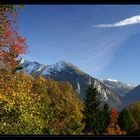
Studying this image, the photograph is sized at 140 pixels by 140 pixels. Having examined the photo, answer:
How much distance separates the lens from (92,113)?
61219 mm

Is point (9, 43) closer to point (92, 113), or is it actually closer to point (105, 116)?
point (92, 113)

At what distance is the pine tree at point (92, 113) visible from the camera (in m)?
56.6

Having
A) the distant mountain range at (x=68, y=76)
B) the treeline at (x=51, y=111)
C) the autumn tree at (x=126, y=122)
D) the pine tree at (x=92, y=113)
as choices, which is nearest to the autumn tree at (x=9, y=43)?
the treeline at (x=51, y=111)

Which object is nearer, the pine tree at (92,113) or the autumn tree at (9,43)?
the autumn tree at (9,43)

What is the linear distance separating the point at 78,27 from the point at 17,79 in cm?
13159

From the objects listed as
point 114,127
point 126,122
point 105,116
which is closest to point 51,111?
point 114,127

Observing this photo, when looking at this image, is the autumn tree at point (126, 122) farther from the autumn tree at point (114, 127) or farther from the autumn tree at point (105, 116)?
the autumn tree at point (105, 116)

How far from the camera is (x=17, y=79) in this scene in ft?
43.3

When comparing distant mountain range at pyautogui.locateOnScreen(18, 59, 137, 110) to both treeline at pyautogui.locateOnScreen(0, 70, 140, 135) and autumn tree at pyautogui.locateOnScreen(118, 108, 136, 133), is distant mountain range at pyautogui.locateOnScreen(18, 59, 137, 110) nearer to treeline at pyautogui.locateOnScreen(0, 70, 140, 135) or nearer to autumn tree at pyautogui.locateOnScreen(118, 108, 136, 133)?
autumn tree at pyautogui.locateOnScreen(118, 108, 136, 133)

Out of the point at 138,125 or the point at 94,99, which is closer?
A: the point at 94,99
